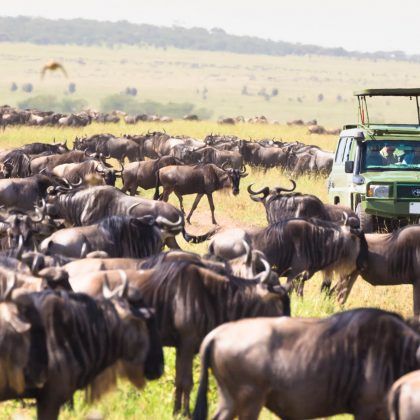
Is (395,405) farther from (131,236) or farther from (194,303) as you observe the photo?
(131,236)

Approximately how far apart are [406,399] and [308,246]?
5710 mm

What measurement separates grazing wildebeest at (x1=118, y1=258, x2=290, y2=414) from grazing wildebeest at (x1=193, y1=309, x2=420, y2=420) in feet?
3.51

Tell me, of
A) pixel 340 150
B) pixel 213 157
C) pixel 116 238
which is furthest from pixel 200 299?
pixel 213 157

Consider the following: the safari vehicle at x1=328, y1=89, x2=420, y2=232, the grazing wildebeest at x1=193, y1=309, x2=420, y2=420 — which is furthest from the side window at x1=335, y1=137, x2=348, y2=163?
the grazing wildebeest at x1=193, y1=309, x2=420, y2=420

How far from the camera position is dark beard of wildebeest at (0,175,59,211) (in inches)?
638

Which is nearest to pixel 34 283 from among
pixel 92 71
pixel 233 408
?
pixel 233 408

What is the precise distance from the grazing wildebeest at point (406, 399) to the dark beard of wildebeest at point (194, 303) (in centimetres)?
174

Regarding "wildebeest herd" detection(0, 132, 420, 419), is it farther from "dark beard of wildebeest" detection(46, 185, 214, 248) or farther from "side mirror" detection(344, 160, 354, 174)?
"side mirror" detection(344, 160, 354, 174)

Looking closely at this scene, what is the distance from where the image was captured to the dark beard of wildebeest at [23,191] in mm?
16203

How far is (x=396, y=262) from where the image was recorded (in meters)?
11.4

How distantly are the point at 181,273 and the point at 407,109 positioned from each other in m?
119

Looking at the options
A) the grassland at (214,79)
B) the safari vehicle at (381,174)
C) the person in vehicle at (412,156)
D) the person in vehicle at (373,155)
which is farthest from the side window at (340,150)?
the grassland at (214,79)

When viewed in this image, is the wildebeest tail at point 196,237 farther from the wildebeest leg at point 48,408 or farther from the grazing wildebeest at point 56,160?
the grazing wildebeest at point 56,160

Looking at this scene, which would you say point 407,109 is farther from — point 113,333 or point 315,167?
point 113,333
